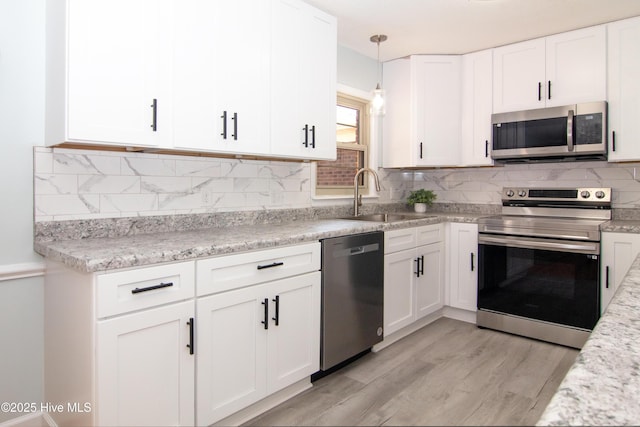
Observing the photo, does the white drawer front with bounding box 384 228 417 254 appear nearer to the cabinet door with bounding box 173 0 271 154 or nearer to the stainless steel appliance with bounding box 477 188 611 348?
the stainless steel appliance with bounding box 477 188 611 348

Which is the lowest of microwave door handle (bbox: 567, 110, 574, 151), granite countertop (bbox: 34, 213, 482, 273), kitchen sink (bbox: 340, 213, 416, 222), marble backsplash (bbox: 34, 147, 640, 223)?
granite countertop (bbox: 34, 213, 482, 273)

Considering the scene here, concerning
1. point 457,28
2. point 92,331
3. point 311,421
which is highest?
point 457,28

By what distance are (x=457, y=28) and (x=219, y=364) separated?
2.87 m

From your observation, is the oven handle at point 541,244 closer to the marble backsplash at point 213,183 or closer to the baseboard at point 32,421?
the marble backsplash at point 213,183

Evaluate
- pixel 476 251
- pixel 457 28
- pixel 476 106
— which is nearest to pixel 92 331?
pixel 476 251

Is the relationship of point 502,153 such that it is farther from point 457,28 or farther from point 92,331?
point 92,331

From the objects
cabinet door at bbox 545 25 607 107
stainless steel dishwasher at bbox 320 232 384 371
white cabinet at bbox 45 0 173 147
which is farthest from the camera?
cabinet door at bbox 545 25 607 107

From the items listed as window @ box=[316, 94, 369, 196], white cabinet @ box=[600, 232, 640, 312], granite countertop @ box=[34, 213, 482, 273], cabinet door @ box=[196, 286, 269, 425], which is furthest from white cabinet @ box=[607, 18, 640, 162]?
cabinet door @ box=[196, 286, 269, 425]

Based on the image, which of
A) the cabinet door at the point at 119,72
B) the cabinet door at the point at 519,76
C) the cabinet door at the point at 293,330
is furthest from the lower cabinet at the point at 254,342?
the cabinet door at the point at 519,76

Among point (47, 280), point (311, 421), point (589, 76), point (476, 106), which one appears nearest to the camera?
point (311, 421)

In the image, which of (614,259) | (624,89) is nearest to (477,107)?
(624,89)

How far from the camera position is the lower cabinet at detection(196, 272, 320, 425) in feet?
5.65

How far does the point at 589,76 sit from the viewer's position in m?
2.95

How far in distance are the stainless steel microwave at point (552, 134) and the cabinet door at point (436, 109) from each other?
0.37m
